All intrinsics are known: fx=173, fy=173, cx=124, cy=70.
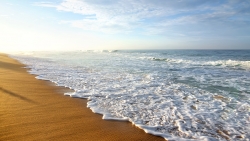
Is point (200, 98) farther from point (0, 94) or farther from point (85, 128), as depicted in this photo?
point (0, 94)

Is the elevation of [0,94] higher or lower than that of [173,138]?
higher

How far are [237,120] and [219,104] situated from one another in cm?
111

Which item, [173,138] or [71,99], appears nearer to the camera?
[173,138]

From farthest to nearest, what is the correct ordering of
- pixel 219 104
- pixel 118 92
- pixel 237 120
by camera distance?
pixel 118 92
pixel 219 104
pixel 237 120

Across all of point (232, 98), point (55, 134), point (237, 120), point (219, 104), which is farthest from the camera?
point (232, 98)

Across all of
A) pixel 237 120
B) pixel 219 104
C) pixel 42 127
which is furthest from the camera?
pixel 219 104

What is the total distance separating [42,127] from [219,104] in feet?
15.7

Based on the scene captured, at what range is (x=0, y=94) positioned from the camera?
521cm

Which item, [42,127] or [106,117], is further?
[106,117]

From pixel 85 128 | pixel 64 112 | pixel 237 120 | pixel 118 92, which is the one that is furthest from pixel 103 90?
A: pixel 237 120

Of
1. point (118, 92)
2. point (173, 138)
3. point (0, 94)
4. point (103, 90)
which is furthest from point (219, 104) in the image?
point (0, 94)

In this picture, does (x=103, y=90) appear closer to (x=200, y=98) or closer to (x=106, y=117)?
(x=106, y=117)

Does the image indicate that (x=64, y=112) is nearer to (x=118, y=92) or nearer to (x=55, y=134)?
(x=55, y=134)

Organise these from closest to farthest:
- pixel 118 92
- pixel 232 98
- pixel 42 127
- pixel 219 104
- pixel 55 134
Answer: pixel 55 134
pixel 42 127
pixel 219 104
pixel 232 98
pixel 118 92
